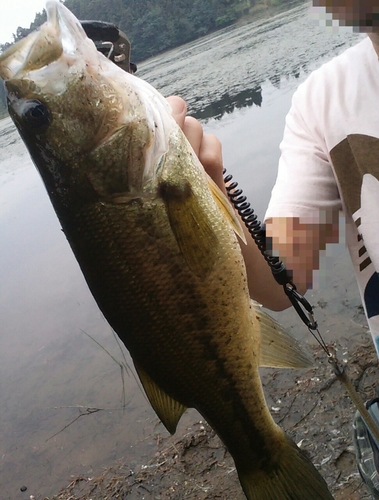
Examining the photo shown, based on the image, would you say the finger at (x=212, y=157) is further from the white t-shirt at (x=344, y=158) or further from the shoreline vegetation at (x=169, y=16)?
the shoreline vegetation at (x=169, y=16)

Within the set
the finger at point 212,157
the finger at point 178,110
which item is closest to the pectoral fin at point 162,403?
the finger at point 212,157

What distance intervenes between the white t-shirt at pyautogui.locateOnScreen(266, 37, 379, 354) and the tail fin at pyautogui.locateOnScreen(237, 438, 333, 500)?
528 mm

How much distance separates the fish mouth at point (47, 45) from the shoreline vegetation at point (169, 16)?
27557mm

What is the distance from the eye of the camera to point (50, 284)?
23.4 feet

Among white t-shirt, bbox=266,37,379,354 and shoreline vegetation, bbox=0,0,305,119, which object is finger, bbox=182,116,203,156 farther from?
shoreline vegetation, bbox=0,0,305,119

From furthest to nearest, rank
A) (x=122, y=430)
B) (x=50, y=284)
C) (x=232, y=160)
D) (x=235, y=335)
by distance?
(x=232, y=160)
(x=50, y=284)
(x=122, y=430)
(x=235, y=335)

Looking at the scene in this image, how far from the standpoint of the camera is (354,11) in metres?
1.31

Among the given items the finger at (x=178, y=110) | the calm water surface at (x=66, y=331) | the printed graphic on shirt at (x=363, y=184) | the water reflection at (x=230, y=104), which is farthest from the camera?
the water reflection at (x=230, y=104)

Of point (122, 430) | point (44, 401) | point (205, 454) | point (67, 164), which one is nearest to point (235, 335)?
point (67, 164)

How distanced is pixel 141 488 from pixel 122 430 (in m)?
0.78

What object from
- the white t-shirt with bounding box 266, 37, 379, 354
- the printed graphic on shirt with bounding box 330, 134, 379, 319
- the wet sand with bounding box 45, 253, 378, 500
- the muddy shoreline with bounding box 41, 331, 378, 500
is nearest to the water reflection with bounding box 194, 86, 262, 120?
the wet sand with bounding box 45, 253, 378, 500

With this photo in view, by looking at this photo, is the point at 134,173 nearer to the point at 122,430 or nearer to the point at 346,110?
the point at 346,110

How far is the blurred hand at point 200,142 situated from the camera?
142 cm

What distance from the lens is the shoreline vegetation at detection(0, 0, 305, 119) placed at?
2856 centimetres
